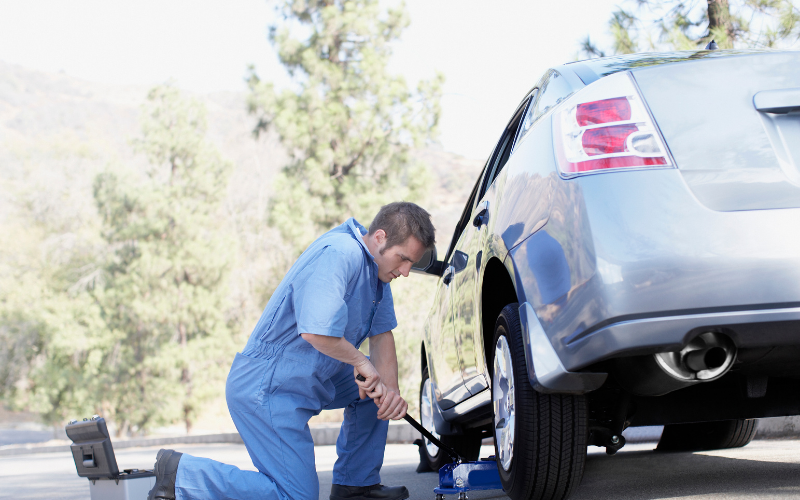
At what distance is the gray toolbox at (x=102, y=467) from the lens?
279 cm

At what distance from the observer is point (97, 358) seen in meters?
22.3

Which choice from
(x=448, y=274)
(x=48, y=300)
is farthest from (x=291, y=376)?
(x=48, y=300)

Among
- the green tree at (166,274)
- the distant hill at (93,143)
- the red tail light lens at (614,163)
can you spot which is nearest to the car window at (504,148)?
the red tail light lens at (614,163)

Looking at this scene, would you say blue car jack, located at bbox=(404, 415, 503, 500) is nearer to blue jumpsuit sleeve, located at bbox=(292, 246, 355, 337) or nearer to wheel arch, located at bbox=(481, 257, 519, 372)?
wheel arch, located at bbox=(481, 257, 519, 372)

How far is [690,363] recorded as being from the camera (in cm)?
174

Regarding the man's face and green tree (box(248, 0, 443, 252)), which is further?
green tree (box(248, 0, 443, 252))

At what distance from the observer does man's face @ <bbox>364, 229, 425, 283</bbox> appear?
289 cm

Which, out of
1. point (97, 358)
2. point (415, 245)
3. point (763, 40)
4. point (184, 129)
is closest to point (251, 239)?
point (184, 129)

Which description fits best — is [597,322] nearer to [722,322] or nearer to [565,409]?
[722,322]

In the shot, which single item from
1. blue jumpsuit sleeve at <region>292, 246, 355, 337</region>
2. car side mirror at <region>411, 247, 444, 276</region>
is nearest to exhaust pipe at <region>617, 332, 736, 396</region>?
blue jumpsuit sleeve at <region>292, 246, 355, 337</region>

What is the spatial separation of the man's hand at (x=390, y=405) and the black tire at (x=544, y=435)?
0.76m

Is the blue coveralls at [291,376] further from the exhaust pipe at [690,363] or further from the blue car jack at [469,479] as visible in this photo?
the exhaust pipe at [690,363]

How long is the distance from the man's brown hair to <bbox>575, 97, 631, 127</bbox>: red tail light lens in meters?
1.06

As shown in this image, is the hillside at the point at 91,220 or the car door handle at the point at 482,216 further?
the hillside at the point at 91,220
